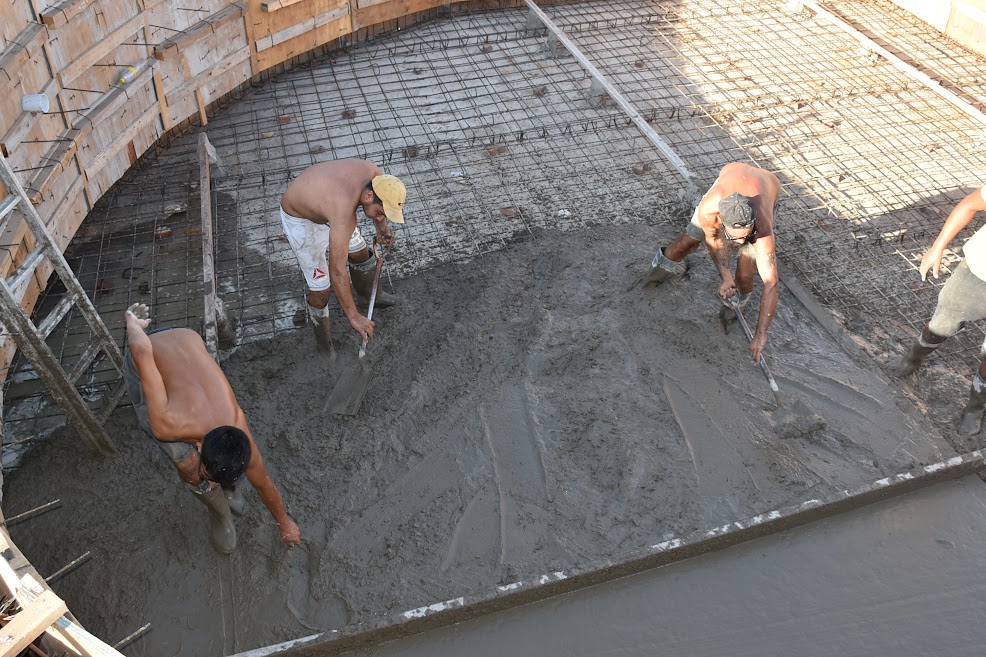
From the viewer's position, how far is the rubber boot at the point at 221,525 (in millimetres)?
3465

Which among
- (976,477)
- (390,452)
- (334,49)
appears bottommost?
(976,477)

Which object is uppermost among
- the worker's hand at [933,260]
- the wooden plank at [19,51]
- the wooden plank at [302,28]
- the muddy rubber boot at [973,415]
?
the wooden plank at [19,51]

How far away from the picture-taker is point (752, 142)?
6.38 metres

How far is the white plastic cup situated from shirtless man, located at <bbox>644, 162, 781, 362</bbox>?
3.54 meters

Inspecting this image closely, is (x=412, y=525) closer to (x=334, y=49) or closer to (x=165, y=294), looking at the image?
(x=165, y=294)

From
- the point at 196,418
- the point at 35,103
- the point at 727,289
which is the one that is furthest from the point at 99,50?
the point at 727,289

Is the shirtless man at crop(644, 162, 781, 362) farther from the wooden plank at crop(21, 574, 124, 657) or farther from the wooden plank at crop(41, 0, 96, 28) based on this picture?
the wooden plank at crop(41, 0, 96, 28)

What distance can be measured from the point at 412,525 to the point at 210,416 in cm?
111

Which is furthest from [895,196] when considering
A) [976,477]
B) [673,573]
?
[673,573]

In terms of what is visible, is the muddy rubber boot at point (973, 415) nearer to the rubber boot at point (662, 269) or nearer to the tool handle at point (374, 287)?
the rubber boot at point (662, 269)

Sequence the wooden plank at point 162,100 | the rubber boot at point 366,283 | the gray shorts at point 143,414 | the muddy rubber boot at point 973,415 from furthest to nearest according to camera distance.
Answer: the wooden plank at point 162,100
the rubber boot at point 366,283
the muddy rubber boot at point 973,415
the gray shorts at point 143,414

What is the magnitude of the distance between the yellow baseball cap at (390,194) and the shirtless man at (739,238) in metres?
1.68

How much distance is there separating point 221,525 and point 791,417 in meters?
2.96

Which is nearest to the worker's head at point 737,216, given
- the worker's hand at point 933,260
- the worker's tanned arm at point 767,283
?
the worker's tanned arm at point 767,283
